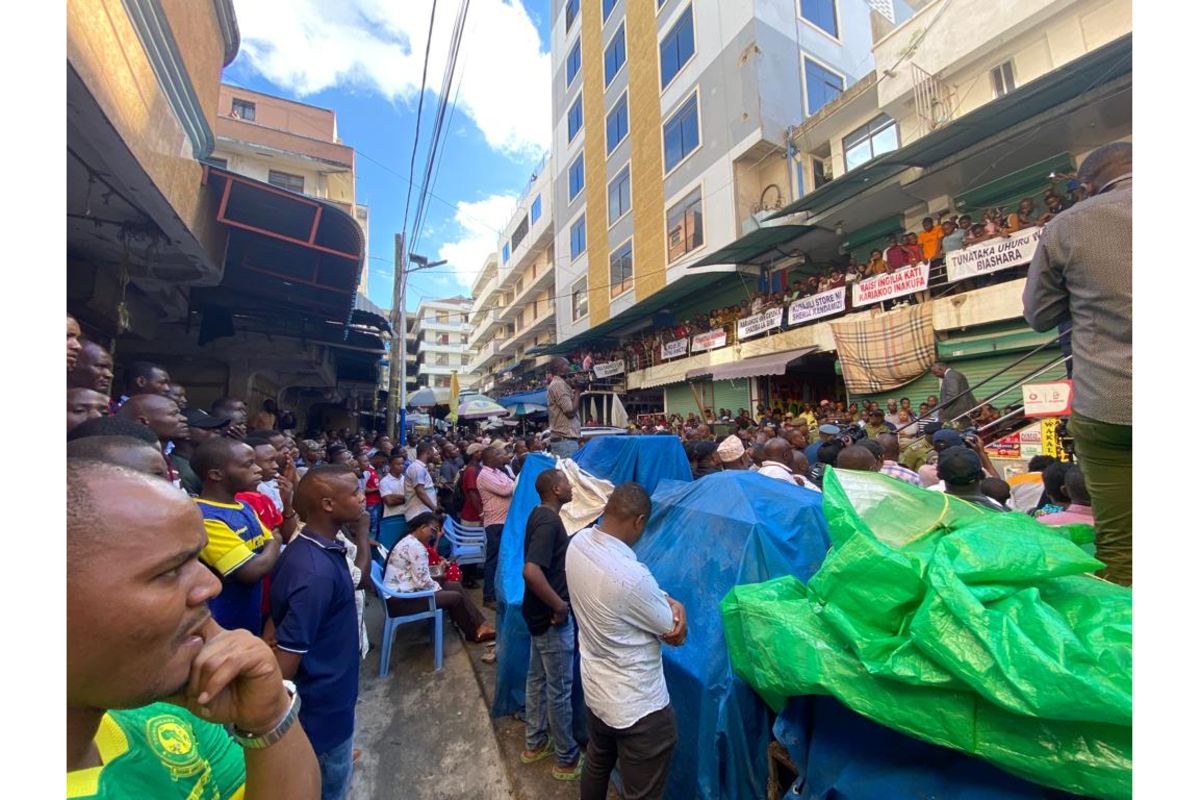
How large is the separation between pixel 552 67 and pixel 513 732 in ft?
105

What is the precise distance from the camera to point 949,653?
4.05ft

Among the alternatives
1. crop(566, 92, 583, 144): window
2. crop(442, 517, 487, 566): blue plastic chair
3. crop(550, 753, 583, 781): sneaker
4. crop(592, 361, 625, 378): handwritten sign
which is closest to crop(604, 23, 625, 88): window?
crop(566, 92, 583, 144): window

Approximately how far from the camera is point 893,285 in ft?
32.1

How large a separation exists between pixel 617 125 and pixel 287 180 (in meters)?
15.6

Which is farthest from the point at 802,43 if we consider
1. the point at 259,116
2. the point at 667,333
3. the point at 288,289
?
the point at 259,116

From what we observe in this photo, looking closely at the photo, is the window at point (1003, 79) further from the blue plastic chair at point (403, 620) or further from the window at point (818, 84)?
the blue plastic chair at point (403, 620)

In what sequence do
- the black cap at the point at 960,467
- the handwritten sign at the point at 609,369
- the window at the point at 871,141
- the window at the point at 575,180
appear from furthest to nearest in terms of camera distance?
1. the window at the point at 575,180
2. the handwritten sign at the point at 609,369
3. the window at the point at 871,141
4. the black cap at the point at 960,467

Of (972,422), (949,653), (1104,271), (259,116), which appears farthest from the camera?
(259,116)

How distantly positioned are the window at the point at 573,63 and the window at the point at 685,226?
12.5 meters

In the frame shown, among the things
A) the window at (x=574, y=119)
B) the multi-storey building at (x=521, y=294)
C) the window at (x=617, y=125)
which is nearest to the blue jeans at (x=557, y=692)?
the window at (x=617, y=125)

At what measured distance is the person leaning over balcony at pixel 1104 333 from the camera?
1.60 meters

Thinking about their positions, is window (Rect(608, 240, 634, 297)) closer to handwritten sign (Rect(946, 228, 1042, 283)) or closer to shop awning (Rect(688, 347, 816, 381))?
shop awning (Rect(688, 347, 816, 381))

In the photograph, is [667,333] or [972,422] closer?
[972,422]

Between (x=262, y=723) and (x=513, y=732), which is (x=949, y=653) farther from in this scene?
(x=513, y=732)
